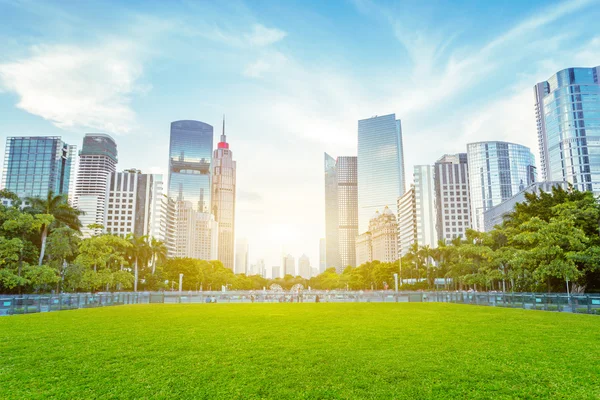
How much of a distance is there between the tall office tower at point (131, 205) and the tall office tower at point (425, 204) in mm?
115510

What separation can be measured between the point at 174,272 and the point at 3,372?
9713 cm

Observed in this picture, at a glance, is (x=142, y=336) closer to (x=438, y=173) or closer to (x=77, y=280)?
(x=77, y=280)

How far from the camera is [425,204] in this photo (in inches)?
7515

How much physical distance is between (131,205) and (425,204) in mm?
130937

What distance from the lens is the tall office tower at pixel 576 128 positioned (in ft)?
548

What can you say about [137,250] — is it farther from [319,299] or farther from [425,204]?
[425,204]

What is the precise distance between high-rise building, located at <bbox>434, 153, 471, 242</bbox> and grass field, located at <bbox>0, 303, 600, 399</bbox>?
180293 mm

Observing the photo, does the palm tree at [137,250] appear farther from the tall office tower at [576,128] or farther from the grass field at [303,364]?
the tall office tower at [576,128]

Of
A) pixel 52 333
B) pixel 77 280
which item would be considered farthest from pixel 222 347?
pixel 77 280

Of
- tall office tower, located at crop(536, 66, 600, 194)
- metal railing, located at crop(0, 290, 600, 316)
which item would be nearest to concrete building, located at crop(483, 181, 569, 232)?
tall office tower, located at crop(536, 66, 600, 194)

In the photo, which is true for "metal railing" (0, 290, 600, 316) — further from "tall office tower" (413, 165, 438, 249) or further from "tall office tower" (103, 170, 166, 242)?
"tall office tower" (103, 170, 166, 242)

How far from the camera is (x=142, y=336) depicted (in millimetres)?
15773

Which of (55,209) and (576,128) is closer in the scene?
(55,209)

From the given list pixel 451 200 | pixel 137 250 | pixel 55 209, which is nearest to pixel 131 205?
pixel 137 250
